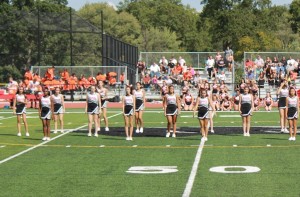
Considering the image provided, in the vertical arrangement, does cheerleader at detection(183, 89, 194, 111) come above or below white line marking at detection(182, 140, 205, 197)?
above

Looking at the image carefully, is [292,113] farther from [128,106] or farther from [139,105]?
[139,105]

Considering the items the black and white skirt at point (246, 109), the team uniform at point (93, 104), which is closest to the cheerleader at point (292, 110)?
the black and white skirt at point (246, 109)

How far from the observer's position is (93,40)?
77188mm

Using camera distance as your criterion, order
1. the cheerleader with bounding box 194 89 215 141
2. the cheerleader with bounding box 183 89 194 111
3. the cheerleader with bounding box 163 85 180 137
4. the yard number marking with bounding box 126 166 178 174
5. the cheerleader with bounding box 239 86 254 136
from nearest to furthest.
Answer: the yard number marking with bounding box 126 166 178 174
the cheerleader with bounding box 194 89 215 141
the cheerleader with bounding box 163 85 180 137
the cheerleader with bounding box 239 86 254 136
the cheerleader with bounding box 183 89 194 111

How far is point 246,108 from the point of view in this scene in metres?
25.7

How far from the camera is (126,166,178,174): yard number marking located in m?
17.1

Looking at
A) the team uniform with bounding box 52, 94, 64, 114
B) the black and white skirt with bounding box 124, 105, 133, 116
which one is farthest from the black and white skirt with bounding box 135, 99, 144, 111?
the team uniform with bounding box 52, 94, 64, 114

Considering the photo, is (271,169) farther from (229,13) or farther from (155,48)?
(155,48)

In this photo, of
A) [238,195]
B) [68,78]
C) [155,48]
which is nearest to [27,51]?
[68,78]

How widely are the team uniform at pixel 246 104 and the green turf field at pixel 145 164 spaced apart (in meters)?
0.74

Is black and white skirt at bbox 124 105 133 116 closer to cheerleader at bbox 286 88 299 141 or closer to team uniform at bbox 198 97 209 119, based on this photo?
team uniform at bbox 198 97 209 119

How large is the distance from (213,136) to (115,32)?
287 ft

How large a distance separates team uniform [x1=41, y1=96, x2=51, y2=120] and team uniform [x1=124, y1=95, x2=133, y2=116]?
7.46 ft

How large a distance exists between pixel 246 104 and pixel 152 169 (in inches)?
347
